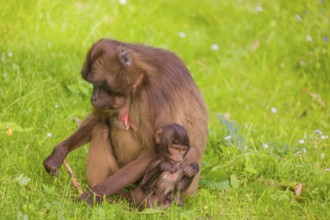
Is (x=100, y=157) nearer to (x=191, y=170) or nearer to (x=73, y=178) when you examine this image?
(x=73, y=178)

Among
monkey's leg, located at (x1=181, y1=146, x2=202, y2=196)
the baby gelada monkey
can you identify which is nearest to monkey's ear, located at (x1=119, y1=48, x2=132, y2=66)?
the baby gelada monkey

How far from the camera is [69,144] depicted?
5746 mm

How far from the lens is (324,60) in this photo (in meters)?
8.72

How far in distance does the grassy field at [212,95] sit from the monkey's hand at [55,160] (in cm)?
14

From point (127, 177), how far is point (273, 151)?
6.35 ft

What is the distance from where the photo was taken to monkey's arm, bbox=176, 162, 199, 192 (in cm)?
532

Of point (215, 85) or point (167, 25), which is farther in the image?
point (167, 25)

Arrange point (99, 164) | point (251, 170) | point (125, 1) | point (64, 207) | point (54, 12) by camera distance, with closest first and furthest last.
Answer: point (64, 207) < point (99, 164) < point (251, 170) < point (54, 12) < point (125, 1)

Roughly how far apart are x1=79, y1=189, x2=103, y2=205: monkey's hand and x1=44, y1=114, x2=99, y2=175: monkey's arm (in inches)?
14.0

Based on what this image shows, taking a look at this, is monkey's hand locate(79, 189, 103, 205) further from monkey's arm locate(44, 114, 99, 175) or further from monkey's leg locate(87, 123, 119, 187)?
monkey's arm locate(44, 114, 99, 175)

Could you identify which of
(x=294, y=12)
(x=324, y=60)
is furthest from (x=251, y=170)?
(x=294, y=12)

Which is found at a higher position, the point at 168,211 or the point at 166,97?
the point at 166,97

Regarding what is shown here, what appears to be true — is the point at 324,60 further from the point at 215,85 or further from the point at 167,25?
the point at 167,25

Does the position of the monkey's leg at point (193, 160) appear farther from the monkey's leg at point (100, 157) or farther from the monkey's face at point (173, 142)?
Answer: the monkey's leg at point (100, 157)
